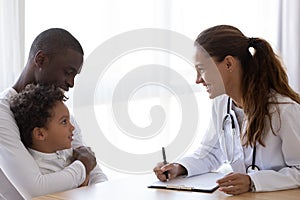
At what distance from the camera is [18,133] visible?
1753mm

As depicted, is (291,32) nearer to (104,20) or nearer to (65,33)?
(104,20)

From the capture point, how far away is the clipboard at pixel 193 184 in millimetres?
1612

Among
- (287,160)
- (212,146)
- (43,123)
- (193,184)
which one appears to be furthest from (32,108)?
(287,160)

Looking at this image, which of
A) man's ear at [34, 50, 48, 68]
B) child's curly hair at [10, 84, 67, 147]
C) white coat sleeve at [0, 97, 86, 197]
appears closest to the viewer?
white coat sleeve at [0, 97, 86, 197]

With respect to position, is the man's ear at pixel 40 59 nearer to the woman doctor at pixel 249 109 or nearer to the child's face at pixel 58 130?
the child's face at pixel 58 130

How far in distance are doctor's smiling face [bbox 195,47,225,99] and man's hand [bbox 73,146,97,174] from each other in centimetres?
46

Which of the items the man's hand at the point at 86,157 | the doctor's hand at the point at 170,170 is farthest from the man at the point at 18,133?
the doctor's hand at the point at 170,170

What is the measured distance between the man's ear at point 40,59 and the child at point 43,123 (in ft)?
0.44

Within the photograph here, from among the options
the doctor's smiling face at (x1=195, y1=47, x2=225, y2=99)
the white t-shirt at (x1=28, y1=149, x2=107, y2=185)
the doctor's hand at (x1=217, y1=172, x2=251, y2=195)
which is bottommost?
the white t-shirt at (x1=28, y1=149, x2=107, y2=185)

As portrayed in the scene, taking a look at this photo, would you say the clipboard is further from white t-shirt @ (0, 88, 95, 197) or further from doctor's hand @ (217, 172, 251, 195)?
white t-shirt @ (0, 88, 95, 197)

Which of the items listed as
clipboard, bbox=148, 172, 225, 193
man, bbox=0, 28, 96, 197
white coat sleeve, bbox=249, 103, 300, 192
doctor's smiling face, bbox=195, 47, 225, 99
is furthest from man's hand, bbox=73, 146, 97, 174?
white coat sleeve, bbox=249, 103, 300, 192

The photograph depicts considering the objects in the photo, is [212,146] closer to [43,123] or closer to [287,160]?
[287,160]

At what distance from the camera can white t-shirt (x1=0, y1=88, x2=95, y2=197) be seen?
5.38 feet

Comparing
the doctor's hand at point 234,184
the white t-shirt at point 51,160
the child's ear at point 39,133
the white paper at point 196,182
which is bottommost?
the white paper at point 196,182
